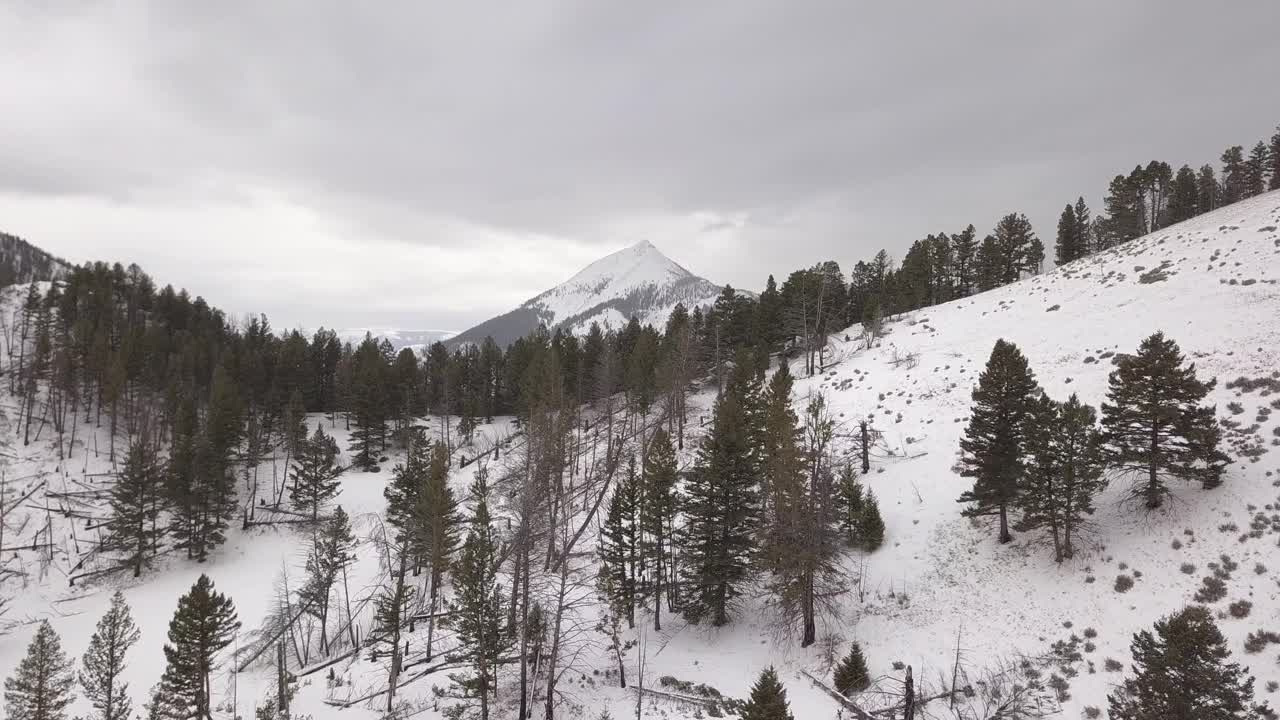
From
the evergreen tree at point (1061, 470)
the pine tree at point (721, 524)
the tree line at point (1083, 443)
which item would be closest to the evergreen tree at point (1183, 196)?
the tree line at point (1083, 443)

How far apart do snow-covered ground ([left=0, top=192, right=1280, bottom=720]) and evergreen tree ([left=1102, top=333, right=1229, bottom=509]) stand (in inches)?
46.5

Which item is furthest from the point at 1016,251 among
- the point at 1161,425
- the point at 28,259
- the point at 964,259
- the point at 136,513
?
the point at 28,259

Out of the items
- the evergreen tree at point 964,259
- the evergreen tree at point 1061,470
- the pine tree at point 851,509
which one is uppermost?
the evergreen tree at point 964,259

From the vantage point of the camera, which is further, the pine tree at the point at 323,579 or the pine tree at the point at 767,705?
the pine tree at the point at 323,579

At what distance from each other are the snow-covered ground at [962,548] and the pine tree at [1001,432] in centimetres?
288

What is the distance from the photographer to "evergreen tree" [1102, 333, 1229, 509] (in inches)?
806

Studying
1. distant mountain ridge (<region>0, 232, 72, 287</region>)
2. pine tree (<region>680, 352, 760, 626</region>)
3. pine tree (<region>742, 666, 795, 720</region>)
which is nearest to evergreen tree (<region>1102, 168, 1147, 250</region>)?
pine tree (<region>680, 352, 760, 626</region>)

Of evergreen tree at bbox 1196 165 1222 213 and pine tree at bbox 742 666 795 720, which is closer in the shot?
pine tree at bbox 742 666 795 720

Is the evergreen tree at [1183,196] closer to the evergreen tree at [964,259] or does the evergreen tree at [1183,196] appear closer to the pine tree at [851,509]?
the evergreen tree at [964,259]

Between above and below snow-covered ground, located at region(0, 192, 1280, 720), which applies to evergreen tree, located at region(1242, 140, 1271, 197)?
above

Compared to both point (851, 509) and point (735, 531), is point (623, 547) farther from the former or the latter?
point (851, 509)

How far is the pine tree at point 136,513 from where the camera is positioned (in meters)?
40.9

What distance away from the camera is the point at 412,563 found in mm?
Answer: 39188

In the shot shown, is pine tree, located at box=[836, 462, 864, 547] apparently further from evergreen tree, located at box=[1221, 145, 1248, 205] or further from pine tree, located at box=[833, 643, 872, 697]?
evergreen tree, located at box=[1221, 145, 1248, 205]
